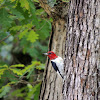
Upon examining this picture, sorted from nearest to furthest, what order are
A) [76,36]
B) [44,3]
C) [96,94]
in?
[96,94] < [76,36] < [44,3]

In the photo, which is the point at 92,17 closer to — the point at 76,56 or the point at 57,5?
the point at 76,56

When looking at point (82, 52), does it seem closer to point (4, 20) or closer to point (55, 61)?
point (55, 61)

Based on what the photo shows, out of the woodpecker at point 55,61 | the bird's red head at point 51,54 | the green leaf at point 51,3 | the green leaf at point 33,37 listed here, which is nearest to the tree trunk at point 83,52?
the green leaf at point 51,3

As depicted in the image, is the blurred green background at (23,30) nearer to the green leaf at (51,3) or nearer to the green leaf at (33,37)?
the green leaf at (33,37)

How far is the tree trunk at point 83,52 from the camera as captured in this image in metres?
2.25

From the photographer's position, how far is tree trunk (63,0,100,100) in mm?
2246

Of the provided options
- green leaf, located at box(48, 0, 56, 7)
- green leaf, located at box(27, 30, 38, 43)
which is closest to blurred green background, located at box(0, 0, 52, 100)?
green leaf, located at box(27, 30, 38, 43)

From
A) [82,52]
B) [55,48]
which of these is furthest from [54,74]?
[82,52]

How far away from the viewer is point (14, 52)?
707 centimetres

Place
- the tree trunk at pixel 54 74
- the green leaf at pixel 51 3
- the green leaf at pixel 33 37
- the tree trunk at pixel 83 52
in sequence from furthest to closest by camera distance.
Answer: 1. the green leaf at pixel 33 37
2. the tree trunk at pixel 54 74
3. the green leaf at pixel 51 3
4. the tree trunk at pixel 83 52

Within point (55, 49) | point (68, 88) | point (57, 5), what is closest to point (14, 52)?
point (55, 49)

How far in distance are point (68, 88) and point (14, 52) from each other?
194 inches

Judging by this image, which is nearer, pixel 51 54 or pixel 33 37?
pixel 51 54

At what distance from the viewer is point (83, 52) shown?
90.8 inches
